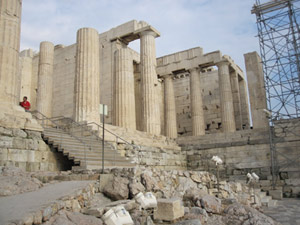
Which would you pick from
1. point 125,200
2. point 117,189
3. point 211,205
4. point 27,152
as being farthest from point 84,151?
point 211,205

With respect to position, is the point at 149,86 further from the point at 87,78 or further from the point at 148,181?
the point at 148,181

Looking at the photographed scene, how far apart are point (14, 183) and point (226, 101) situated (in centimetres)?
1914

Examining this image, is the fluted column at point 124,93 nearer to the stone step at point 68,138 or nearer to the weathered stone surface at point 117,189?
the stone step at point 68,138

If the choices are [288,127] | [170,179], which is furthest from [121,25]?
[170,179]

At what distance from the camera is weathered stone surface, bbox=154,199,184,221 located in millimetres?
6305

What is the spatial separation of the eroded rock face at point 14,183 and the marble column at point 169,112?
1738cm

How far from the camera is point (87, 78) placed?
53.2 ft

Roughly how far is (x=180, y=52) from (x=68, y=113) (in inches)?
437

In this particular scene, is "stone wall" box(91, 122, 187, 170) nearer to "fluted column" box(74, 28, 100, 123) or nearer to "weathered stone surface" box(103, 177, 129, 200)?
"fluted column" box(74, 28, 100, 123)

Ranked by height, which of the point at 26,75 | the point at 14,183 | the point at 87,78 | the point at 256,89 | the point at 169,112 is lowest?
the point at 14,183

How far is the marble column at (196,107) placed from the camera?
23344 mm

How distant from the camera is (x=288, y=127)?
16688 millimetres

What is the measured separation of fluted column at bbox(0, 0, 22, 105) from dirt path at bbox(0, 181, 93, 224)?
5918 millimetres

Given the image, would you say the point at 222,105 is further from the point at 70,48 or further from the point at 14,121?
the point at 14,121
